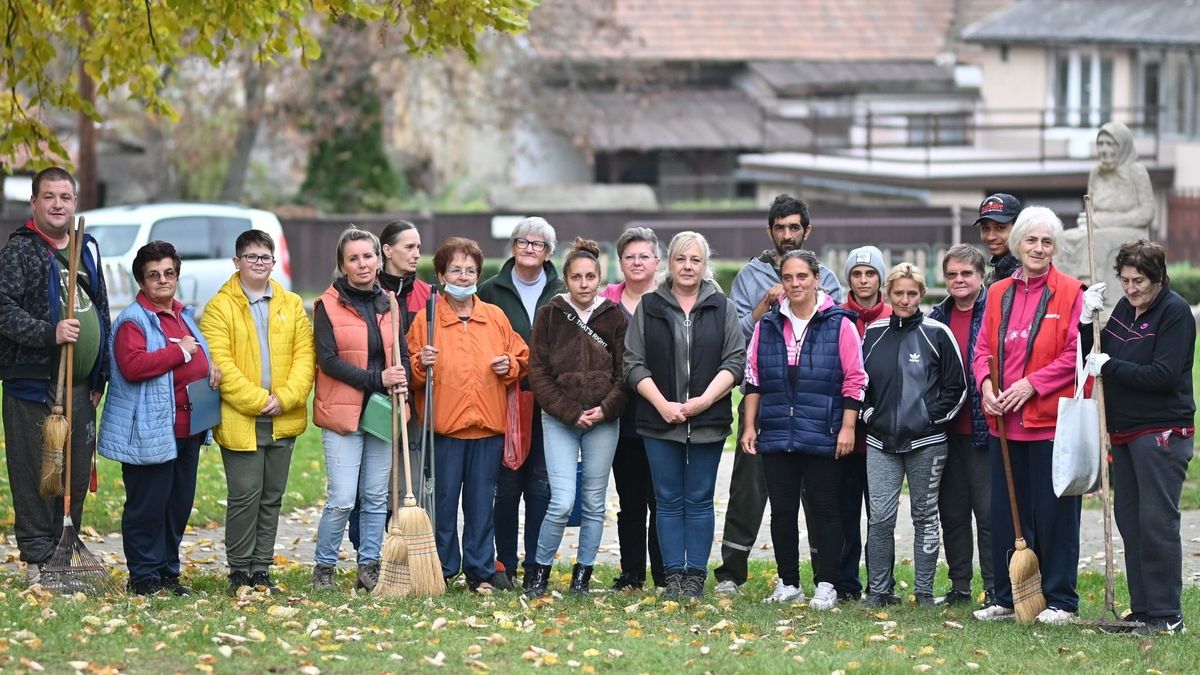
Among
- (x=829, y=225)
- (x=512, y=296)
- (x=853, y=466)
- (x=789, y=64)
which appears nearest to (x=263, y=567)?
(x=512, y=296)

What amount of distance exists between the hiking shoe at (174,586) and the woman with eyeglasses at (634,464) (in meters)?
2.30

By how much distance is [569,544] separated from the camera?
11.7 meters

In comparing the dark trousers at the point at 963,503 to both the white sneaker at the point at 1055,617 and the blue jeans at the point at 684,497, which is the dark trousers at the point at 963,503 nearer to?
the white sneaker at the point at 1055,617

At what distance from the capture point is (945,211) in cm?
2733

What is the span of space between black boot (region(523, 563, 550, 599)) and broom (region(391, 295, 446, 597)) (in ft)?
1.62

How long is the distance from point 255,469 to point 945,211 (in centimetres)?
1999

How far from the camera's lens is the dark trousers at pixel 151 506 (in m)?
8.77

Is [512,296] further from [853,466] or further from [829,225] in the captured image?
[829,225]

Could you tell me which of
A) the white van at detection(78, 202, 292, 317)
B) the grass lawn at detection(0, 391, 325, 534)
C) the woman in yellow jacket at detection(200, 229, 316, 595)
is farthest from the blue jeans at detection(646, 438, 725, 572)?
the white van at detection(78, 202, 292, 317)

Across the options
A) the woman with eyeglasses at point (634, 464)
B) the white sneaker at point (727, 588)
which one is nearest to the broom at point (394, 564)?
the woman with eyeglasses at point (634, 464)

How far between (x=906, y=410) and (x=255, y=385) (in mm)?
3331

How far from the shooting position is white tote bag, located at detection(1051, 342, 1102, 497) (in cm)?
800

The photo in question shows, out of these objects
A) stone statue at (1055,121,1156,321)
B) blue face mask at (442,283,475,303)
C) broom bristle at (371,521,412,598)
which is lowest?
broom bristle at (371,521,412,598)

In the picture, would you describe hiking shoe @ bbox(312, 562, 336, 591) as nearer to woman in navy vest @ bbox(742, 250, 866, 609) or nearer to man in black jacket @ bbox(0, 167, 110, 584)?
man in black jacket @ bbox(0, 167, 110, 584)
